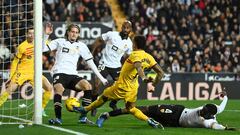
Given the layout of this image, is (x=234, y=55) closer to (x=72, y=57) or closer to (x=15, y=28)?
(x=15, y=28)

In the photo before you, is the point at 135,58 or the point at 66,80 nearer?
the point at 135,58

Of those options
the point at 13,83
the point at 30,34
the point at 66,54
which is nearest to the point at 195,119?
the point at 66,54

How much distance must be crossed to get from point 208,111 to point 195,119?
345 millimetres

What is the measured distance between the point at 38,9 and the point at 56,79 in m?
1.39

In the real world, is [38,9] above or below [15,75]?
above

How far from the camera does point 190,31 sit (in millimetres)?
29516

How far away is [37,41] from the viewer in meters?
11.9

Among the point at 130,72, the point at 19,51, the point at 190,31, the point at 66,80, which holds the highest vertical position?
the point at 190,31

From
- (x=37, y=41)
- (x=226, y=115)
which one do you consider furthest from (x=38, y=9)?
(x=226, y=115)

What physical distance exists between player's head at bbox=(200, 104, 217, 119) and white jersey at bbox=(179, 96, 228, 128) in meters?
0.09

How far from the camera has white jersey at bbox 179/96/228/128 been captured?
37.5 feet

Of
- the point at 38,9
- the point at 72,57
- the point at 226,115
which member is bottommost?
the point at 226,115

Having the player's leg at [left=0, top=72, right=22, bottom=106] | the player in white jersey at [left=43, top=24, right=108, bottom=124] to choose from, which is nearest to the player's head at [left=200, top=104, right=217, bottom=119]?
the player in white jersey at [left=43, top=24, right=108, bottom=124]

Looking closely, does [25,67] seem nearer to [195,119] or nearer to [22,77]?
[22,77]
